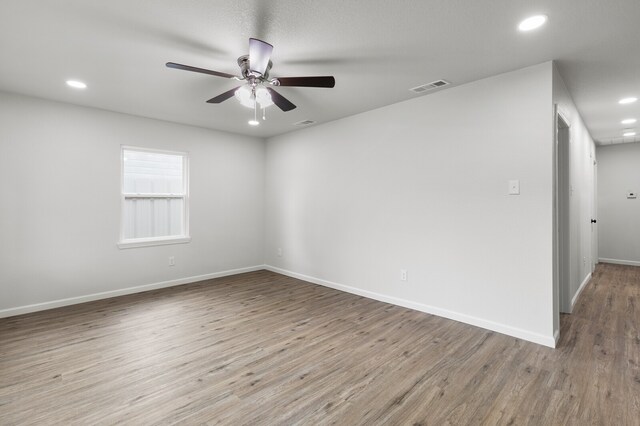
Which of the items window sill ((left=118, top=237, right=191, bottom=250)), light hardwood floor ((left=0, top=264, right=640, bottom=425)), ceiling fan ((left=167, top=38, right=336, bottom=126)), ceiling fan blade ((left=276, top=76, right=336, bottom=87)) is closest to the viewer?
light hardwood floor ((left=0, top=264, right=640, bottom=425))

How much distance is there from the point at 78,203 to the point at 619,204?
964 centimetres

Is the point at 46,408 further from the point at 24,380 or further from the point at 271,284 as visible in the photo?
the point at 271,284

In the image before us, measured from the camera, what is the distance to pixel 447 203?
3.42 m

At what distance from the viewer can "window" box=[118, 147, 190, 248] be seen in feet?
14.7

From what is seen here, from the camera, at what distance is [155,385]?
7.23 ft

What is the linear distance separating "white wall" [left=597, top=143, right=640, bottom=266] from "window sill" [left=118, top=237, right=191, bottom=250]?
8.37 m

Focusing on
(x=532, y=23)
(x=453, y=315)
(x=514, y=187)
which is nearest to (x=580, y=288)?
(x=453, y=315)

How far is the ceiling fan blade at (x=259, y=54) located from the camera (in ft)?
6.75

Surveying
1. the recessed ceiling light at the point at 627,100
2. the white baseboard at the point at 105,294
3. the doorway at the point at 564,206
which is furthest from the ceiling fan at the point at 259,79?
the recessed ceiling light at the point at 627,100

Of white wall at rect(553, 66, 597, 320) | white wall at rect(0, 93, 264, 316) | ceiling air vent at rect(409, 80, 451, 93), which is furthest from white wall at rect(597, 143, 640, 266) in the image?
white wall at rect(0, 93, 264, 316)

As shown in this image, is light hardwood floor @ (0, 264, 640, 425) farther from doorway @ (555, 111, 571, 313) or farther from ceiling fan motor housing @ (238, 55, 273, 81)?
ceiling fan motor housing @ (238, 55, 273, 81)

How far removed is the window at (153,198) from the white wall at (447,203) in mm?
2102

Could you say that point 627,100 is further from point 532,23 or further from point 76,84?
point 76,84

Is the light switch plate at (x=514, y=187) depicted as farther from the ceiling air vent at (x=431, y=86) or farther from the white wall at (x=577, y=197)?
the ceiling air vent at (x=431, y=86)
